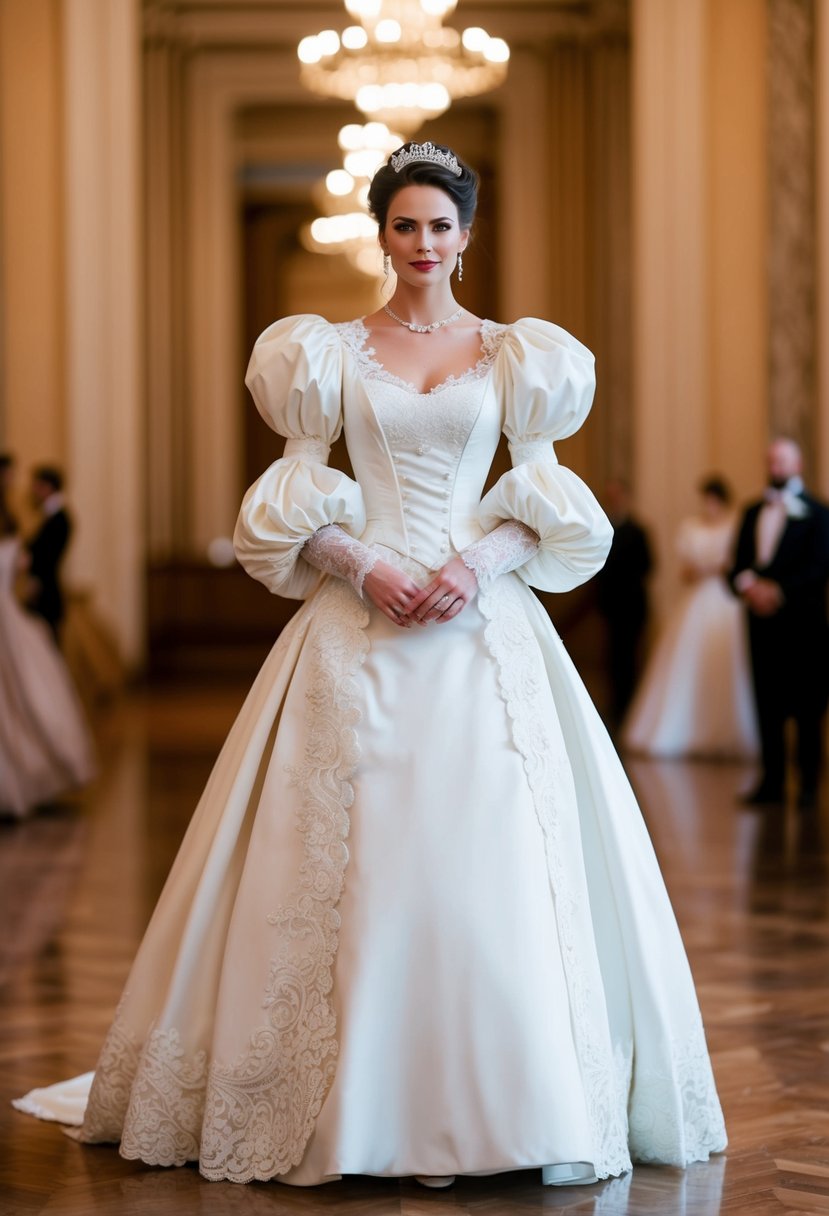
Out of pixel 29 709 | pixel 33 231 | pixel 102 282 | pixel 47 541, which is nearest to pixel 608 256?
pixel 102 282

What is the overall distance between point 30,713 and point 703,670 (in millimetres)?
4184

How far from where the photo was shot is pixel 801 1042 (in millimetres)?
4012

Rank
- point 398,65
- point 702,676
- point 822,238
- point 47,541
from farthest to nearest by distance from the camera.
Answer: point 398,65 → point 822,238 → point 702,676 → point 47,541

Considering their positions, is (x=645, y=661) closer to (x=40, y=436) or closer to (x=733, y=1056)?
(x=40, y=436)

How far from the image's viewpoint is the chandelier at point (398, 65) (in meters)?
11.9

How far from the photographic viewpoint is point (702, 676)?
1016 cm

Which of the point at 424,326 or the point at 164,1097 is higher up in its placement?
the point at 424,326

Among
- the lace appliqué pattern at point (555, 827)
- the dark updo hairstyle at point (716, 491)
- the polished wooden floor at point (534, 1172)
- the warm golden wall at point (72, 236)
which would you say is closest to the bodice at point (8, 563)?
the polished wooden floor at point (534, 1172)

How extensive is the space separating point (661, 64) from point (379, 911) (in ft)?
36.9

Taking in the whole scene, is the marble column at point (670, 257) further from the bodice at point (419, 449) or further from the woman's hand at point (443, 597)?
the woman's hand at point (443, 597)

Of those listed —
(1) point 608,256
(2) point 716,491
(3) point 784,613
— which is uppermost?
(1) point 608,256

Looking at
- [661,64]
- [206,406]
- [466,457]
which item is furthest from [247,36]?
[466,457]

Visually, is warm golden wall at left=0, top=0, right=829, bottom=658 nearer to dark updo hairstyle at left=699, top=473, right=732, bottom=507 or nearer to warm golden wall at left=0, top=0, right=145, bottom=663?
warm golden wall at left=0, top=0, right=145, bottom=663

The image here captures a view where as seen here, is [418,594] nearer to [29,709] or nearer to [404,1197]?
[404,1197]
